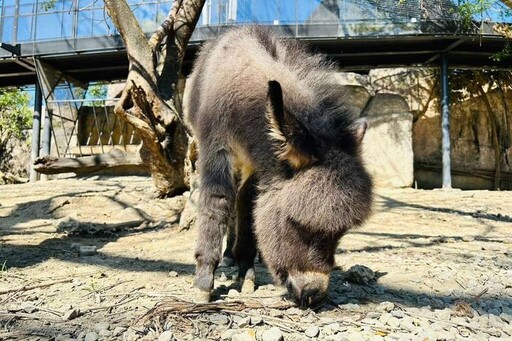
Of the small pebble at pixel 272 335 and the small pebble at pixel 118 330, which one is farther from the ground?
the small pebble at pixel 118 330

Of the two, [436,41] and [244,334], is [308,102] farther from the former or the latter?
[436,41]

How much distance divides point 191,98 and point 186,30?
7.74ft

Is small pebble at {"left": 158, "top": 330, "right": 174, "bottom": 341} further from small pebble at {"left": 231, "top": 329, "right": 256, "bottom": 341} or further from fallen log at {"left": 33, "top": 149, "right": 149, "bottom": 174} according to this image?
fallen log at {"left": 33, "top": 149, "right": 149, "bottom": 174}

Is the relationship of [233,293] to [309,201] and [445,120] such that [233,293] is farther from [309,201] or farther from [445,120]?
[445,120]

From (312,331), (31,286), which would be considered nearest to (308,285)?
(312,331)

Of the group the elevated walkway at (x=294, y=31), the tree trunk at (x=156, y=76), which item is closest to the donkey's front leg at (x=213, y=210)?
the tree trunk at (x=156, y=76)

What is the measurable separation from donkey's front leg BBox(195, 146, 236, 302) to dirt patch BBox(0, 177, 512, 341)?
0.29 meters

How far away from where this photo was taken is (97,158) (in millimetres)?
8297

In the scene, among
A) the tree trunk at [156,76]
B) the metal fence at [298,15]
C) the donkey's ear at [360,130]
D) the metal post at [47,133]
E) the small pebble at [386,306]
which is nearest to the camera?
the small pebble at [386,306]

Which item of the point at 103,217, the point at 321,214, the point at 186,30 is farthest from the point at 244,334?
the point at 103,217

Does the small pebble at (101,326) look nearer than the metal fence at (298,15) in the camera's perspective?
Yes

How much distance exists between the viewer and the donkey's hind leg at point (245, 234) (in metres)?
3.61

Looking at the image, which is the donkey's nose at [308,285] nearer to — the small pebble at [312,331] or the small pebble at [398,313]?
the small pebble at [312,331]

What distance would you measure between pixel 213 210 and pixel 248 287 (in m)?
0.71
